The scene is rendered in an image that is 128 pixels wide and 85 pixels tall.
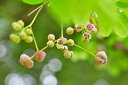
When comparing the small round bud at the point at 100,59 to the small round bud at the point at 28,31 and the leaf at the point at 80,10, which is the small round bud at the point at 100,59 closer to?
the small round bud at the point at 28,31

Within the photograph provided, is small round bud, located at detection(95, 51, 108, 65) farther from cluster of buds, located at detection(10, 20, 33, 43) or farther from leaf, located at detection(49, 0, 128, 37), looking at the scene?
leaf, located at detection(49, 0, 128, 37)

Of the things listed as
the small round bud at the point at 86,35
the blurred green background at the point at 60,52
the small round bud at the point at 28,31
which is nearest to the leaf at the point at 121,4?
the blurred green background at the point at 60,52

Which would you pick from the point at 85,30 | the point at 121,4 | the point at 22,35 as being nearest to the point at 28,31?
the point at 22,35

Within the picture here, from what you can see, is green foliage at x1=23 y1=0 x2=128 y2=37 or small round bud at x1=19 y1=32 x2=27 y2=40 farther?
small round bud at x1=19 y1=32 x2=27 y2=40

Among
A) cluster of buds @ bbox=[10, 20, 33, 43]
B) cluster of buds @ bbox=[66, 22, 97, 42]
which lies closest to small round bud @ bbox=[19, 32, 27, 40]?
cluster of buds @ bbox=[10, 20, 33, 43]

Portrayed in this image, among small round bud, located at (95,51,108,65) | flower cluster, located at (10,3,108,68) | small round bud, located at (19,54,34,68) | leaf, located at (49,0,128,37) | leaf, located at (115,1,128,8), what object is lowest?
leaf, located at (49,0,128,37)

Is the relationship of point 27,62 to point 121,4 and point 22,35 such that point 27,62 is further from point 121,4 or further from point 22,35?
point 121,4

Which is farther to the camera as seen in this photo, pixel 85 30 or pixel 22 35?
pixel 85 30

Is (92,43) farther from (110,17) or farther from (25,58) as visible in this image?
(110,17)
